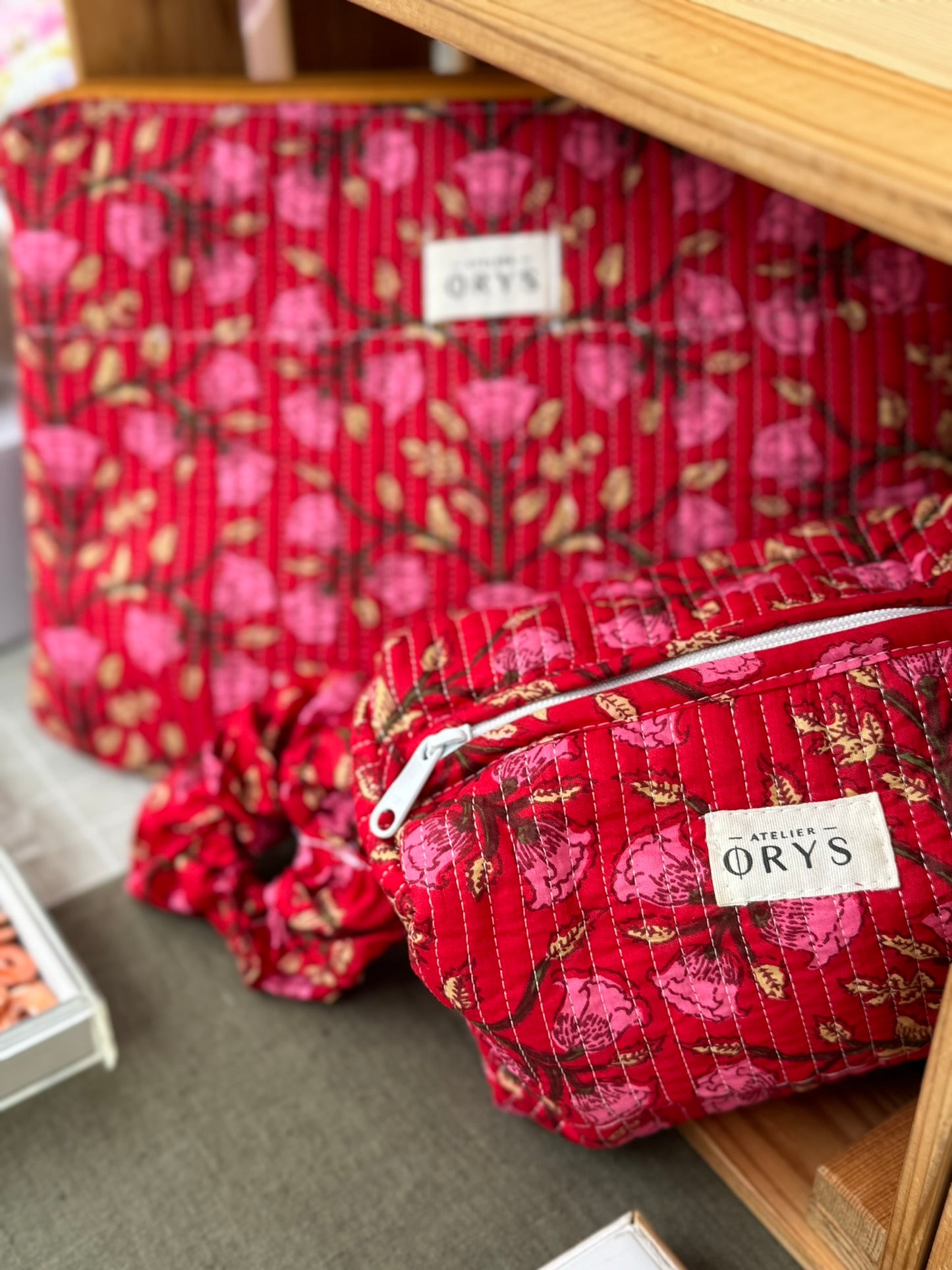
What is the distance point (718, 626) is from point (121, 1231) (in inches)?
19.0

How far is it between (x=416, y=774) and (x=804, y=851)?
0.20m

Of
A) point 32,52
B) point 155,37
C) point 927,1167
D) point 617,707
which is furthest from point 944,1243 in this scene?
point 32,52

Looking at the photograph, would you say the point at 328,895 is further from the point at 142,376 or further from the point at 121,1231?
the point at 142,376

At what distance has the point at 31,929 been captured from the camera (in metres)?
0.78

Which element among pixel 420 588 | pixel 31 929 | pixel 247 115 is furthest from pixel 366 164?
pixel 31 929

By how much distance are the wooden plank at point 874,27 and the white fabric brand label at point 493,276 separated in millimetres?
350

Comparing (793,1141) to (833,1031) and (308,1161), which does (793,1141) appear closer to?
(833,1031)

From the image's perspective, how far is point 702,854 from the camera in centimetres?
59

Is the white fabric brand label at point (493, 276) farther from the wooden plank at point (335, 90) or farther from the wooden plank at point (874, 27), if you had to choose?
the wooden plank at point (874, 27)

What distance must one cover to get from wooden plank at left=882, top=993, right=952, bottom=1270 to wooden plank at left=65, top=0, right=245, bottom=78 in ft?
2.98

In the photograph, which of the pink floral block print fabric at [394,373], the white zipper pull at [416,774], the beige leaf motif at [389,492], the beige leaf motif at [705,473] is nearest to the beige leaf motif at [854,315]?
the pink floral block print fabric at [394,373]

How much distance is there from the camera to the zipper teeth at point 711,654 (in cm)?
61

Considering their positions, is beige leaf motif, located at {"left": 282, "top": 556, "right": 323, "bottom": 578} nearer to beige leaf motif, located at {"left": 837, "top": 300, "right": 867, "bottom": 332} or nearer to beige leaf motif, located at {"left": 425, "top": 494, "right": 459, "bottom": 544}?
beige leaf motif, located at {"left": 425, "top": 494, "right": 459, "bottom": 544}

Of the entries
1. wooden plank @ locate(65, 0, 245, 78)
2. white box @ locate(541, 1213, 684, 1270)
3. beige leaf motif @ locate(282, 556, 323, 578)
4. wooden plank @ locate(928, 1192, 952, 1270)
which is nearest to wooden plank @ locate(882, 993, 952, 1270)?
wooden plank @ locate(928, 1192, 952, 1270)
